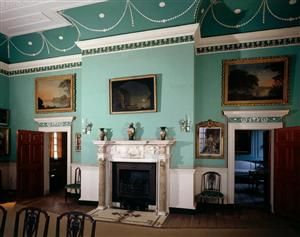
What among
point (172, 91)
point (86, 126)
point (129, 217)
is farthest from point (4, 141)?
point (172, 91)

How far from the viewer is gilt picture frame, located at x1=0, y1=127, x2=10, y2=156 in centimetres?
852

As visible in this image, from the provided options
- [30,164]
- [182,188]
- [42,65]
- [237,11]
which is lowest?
[182,188]

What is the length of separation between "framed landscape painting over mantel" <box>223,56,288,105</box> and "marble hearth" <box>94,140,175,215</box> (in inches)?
93.1

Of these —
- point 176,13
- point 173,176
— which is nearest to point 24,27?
point 176,13

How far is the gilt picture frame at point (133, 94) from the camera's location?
638 cm

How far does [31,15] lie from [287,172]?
28.2 feet

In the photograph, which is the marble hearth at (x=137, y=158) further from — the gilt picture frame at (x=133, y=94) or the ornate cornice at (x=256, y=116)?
the ornate cornice at (x=256, y=116)

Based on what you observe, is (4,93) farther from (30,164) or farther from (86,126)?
(86,126)

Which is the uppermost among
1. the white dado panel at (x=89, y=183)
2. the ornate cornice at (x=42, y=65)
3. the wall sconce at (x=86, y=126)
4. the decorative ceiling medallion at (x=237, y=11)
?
the decorative ceiling medallion at (x=237, y=11)

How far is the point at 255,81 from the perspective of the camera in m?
6.42

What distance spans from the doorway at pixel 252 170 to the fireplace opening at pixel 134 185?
9.23 ft

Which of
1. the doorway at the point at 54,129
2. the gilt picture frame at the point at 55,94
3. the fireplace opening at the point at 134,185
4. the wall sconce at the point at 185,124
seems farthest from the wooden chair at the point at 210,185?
the gilt picture frame at the point at 55,94

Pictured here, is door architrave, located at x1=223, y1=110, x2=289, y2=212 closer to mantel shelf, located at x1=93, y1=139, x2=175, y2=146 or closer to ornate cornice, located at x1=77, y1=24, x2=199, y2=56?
mantel shelf, located at x1=93, y1=139, x2=175, y2=146

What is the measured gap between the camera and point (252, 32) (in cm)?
631
